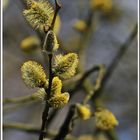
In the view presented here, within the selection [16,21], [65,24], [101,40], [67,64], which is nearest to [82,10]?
[65,24]

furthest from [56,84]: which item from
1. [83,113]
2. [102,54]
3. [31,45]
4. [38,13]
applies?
[102,54]

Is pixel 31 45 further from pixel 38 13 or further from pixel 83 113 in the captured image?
pixel 38 13

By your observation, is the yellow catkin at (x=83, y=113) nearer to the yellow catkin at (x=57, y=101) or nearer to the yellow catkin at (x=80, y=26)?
the yellow catkin at (x=57, y=101)

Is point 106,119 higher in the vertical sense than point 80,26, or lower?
lower

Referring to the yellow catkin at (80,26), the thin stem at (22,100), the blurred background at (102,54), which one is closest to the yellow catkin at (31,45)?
the thin stem at (22,100)

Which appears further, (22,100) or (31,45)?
(31,45)

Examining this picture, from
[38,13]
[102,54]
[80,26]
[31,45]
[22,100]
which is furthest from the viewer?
[102,54]

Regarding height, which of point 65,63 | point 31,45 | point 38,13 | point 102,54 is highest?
point 38,13

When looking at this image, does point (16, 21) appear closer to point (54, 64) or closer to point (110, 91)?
point (110, 91)
